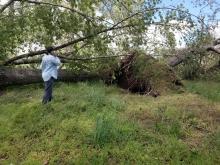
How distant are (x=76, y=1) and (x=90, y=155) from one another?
845 cm

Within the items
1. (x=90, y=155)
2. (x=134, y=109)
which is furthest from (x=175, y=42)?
(x=90, y=155)

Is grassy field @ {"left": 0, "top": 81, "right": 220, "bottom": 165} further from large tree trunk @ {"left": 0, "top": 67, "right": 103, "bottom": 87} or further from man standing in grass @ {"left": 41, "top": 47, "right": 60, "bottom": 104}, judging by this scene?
large tree trunk @ {"left": 0, "top": 67, "right": 103, "bottom": 87}

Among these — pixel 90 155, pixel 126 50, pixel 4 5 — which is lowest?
pixel 90 155

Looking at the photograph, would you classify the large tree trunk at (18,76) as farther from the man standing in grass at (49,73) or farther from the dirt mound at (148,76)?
the man standing in grass at (49,73)

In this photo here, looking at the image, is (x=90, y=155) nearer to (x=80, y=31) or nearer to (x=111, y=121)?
(x=111, y=121)

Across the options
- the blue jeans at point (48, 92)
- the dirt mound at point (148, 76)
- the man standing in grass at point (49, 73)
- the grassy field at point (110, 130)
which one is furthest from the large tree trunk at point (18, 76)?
the blue jeans at point (48, 92)

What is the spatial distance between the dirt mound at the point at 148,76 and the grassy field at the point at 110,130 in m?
1.69

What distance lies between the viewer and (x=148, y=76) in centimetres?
1487

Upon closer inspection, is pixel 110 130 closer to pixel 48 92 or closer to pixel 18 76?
pixel 48 92

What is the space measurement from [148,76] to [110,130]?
20.0 ft

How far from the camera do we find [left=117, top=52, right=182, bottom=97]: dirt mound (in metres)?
14.5

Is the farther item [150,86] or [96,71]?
[96,71]

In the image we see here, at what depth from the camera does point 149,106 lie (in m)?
11.5

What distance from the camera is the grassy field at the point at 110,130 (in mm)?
8445
